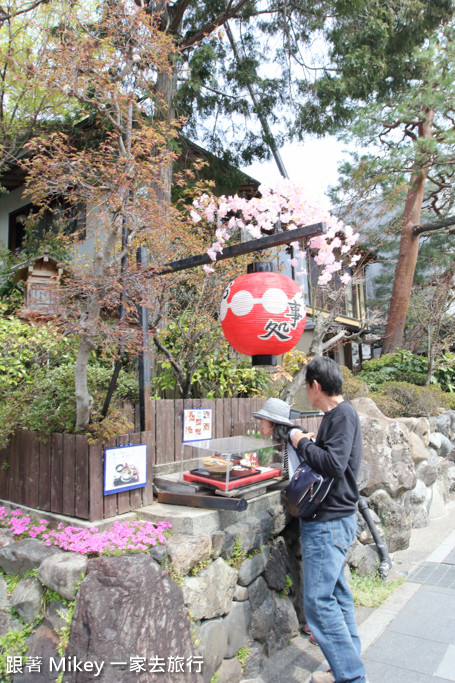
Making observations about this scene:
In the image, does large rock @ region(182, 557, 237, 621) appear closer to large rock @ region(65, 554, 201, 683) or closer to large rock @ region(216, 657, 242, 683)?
large rock @ region(65, 554, 201, 683)

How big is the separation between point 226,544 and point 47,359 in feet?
13.4

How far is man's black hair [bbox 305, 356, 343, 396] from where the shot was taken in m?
3.42

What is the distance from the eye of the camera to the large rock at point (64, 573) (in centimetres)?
318

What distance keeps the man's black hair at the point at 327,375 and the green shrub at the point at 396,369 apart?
34.5 ft

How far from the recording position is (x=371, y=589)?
5320 millimetres

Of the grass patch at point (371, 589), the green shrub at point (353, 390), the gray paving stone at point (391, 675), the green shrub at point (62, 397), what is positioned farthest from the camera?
the green shrub at point (353, 390)

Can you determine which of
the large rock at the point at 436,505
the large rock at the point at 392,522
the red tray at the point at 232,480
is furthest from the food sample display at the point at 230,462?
the large rock at the point at 436,505

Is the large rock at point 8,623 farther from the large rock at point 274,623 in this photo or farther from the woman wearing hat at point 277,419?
the woman wearing hat at point 277,419

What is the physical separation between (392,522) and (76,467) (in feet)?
16.2

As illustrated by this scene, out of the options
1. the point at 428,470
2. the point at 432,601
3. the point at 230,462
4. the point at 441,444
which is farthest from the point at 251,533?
the point at 441,444

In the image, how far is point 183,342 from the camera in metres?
6.97

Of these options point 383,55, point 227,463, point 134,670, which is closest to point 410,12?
point 383,55

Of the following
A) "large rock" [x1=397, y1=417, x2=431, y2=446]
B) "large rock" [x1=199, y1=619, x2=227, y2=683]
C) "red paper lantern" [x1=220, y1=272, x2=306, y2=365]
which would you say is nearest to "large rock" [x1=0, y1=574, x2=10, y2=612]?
"large rock" [x1=199, y1=619, x2=227, y2=683]

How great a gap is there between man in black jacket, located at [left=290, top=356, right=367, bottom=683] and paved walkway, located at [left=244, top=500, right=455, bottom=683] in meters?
0.55
